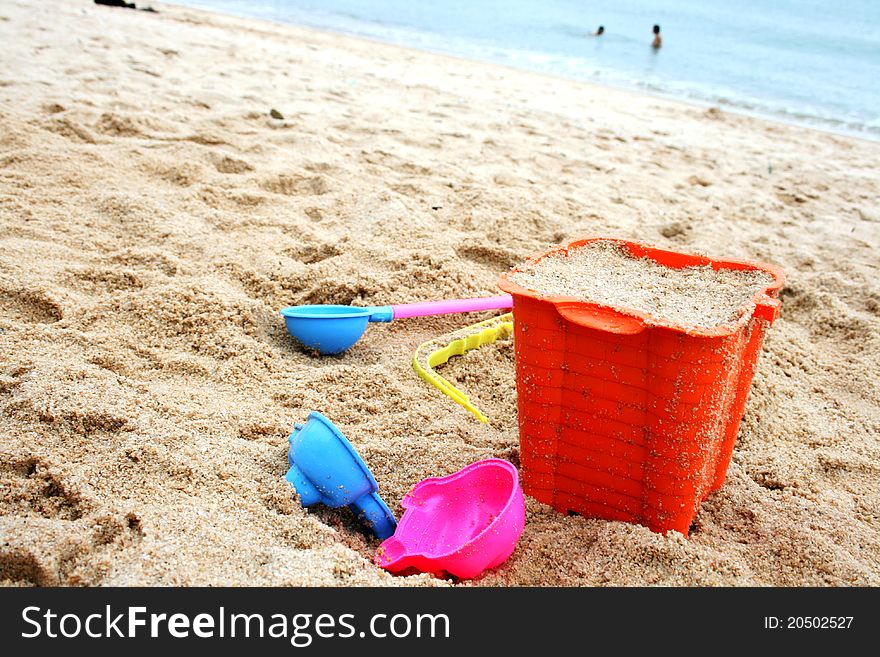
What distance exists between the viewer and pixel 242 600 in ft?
3.79

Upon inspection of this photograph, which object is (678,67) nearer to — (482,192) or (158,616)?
(482,192)

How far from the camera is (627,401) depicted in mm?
1420

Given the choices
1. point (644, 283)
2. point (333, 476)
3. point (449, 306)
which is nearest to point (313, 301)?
point (449, 306)

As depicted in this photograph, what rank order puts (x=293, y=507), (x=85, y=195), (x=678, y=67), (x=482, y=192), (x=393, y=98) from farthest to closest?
(x=678, y=67) < (x=393, y=98) < (x=482, y=192) < (x=85, y=195) < (x=293, y=507)

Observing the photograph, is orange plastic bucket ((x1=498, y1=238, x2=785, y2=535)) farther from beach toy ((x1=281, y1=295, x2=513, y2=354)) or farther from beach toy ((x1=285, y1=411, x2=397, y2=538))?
beach toy ((x1=281, y1=295, x2=513, y2=354))

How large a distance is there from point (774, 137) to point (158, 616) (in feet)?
17.5

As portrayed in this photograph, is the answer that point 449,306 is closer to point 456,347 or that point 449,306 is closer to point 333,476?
point 456,347

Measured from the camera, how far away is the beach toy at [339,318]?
200 centimetres

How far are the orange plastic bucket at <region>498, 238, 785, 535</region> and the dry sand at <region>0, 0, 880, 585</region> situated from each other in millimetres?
80

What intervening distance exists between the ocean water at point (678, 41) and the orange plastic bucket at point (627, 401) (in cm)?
533

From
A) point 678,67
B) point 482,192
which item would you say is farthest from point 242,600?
point 678,67

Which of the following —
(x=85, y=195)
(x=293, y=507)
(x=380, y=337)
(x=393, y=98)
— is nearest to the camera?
(x=293, y=507)

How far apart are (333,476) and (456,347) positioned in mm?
775

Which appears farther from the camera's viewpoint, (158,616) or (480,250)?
(480,250)
